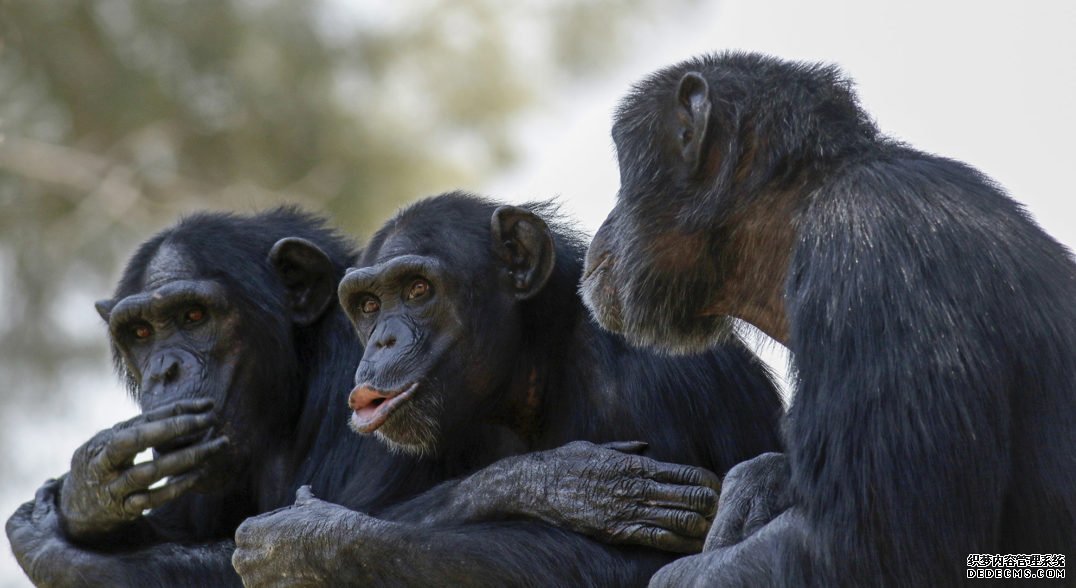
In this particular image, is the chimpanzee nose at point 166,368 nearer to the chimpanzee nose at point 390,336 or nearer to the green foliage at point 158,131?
the chimpanzee nose at point 390,336

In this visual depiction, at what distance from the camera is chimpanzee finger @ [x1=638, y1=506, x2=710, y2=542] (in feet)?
21.0

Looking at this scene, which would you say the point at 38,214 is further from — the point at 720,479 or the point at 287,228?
the point at 720,479

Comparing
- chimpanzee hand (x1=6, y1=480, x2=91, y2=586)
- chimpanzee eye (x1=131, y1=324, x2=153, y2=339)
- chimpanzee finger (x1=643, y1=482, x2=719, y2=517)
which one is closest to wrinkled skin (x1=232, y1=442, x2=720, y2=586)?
chimpanzee finger (x1=643, y1=482, x2=719, y2=517)

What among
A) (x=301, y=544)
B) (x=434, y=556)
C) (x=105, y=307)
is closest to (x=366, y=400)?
(x=301, y=544)

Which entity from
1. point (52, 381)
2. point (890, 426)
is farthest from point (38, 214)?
point (890, 426)

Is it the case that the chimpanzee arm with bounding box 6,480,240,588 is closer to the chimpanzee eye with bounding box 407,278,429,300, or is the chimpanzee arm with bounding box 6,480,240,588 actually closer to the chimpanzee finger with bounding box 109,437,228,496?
the chimpanzee finger with bounding box 109,437,228,496

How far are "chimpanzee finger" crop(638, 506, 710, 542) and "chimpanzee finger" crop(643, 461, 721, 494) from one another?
0.12 metres

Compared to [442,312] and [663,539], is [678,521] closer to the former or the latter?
[663,539]

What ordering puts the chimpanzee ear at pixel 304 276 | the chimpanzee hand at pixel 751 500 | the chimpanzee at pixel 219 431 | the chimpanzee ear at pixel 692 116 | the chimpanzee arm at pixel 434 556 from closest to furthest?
the chimpanzee hand at pixel 751 500 < the chimpanzee ear at pixel 692 116 < the chimpanzee arm at pixel 434 556 < the chimpanzee at pixel 219 431 < the chimpanzee ear at pixel 304 276

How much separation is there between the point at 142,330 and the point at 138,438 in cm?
95

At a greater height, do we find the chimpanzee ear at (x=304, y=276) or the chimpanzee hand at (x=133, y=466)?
the chimpanzee ear at (x=304, y=276)

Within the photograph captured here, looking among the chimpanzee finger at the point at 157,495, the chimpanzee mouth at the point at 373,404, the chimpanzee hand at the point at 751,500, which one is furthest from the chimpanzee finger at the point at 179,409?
the chimpanzee hand at the point at 751,500

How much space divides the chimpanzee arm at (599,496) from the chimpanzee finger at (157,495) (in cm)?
124

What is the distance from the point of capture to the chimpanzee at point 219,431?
7402mm
